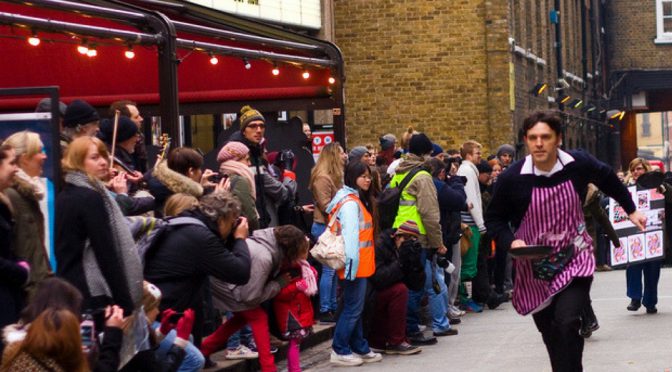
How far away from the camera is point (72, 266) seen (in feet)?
25.3

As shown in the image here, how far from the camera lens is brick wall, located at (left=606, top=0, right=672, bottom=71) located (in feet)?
173

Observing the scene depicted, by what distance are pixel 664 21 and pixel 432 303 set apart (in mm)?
40803

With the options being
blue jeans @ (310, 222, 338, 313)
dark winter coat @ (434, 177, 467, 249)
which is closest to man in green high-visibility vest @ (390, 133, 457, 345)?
dark winter coat @ (434, 177, 467, 249)

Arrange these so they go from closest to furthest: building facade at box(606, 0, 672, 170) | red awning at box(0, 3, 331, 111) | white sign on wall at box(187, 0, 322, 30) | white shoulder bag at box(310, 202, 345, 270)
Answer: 1. white shoulder bag at box(310, 202, 345, 270)
2. red awning at box(0, 3, 331, 111)
3. white sign on wall at box(187, 0, 322, 30)
4. building facade at box(606, 0, 672, 170)

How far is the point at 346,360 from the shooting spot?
12398mm

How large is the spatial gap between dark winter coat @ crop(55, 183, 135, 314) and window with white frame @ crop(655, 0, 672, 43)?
4711 cm

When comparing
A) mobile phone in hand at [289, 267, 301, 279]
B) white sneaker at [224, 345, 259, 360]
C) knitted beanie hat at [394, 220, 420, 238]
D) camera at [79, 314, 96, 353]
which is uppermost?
knitted beanie hat at [394, 220, 420, 238]

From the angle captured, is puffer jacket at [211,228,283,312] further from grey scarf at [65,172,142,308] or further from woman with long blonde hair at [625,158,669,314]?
woman with long blonde hair at [625,158,669,314]

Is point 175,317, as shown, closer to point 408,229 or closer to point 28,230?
point 28,230

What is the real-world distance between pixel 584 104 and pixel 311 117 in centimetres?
2371

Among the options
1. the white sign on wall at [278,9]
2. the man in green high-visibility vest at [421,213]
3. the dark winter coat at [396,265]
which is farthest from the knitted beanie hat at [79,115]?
the white sign on wall at [278,9]

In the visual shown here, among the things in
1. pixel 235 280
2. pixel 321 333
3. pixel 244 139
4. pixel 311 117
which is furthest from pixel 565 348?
pixel 311 117

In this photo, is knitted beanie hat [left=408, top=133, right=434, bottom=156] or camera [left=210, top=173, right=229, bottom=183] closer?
camera [left=210, top=173, right=229, bottom=183]

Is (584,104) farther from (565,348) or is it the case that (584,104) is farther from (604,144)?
(565,348)
